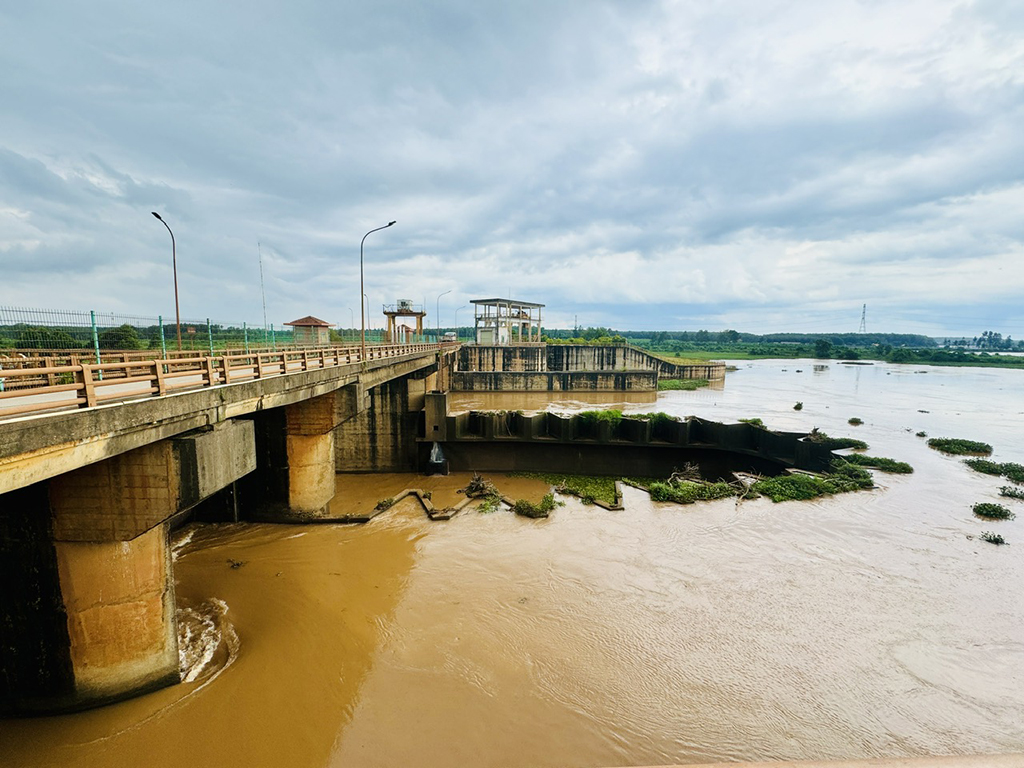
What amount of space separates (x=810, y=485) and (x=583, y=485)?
30.6ft

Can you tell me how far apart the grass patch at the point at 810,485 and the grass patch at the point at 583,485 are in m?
5.97

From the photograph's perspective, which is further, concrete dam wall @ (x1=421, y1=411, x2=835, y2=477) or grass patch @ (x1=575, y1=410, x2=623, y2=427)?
grass patch @ (x1=575, y1=410, x2=623, y2=427)

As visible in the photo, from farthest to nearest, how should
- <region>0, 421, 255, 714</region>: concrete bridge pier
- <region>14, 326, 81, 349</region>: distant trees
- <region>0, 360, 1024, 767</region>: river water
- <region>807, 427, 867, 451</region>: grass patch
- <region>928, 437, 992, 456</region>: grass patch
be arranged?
<region>928, 437, 992, 456</region>: grass patch, <region>807, 427, 867, 451</region>: grass patch, <region>14, 326, 81, 349</region>: distant trees, <region>0, 360, 1024, 767</region>: river water, <region>0, 421, 255, 714</region>: concrete bridge pier

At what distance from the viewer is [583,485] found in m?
22.8

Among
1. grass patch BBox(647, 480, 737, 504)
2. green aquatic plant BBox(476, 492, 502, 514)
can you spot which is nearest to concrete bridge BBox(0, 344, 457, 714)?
green aquatic plant BBox(476, 492, 502, 514)

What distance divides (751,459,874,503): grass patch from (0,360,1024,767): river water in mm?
982

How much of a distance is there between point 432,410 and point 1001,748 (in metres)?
21.0

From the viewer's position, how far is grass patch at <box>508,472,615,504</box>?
19438 mm

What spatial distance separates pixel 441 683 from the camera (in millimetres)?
8625

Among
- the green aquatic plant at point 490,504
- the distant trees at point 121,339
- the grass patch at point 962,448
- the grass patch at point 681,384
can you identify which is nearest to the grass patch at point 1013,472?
the grass patch at point 962,448

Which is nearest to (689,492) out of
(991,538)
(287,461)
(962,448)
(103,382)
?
(991,538)

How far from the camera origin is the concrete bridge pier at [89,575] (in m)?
7.24

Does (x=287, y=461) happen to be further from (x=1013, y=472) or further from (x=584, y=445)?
(x=1013, y=472)

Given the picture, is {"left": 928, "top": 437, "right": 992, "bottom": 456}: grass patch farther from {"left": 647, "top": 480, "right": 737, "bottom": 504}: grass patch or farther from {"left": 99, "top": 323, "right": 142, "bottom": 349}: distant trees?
{"left": 99, "top": 323, "right": 142, "bottom": 349}: distant trees
